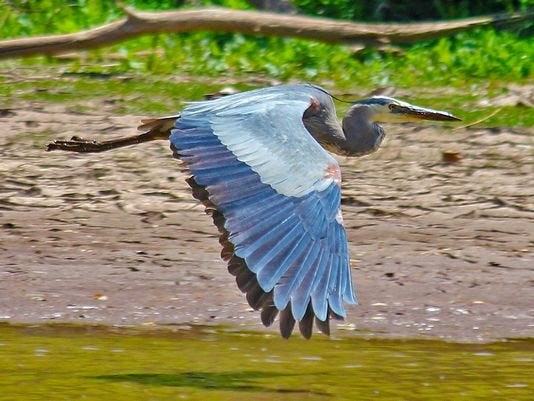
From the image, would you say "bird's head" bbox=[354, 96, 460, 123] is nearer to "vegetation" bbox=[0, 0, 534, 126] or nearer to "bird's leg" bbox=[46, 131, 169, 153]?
"bird's leg" bbox=[46, 131, 169, 153]

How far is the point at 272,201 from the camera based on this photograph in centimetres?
473

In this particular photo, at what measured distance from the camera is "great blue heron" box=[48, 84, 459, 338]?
4.41 meters

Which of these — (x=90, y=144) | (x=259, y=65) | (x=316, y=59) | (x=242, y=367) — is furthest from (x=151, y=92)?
(x=242, y=367)

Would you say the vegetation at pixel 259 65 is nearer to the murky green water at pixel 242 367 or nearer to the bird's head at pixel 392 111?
the bird's head at pixel 392 111

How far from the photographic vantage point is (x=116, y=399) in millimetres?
4887

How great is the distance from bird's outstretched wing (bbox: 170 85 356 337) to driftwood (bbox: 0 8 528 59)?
14.2ft

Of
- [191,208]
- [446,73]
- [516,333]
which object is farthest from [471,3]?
[516,333]

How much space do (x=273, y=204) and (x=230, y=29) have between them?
17.6 ft

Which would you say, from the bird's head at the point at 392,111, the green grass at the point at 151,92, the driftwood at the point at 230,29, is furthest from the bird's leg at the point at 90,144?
the driftwood at the point at 230,29

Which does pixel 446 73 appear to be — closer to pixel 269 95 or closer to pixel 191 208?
pixel 191 208

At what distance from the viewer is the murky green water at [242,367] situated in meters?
5.00

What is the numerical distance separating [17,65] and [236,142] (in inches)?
213

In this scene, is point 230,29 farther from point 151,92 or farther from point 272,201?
point 272,201

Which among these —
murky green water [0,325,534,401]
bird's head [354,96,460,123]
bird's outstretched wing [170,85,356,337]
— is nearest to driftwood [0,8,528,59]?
bird's head [354,96,460,123]
